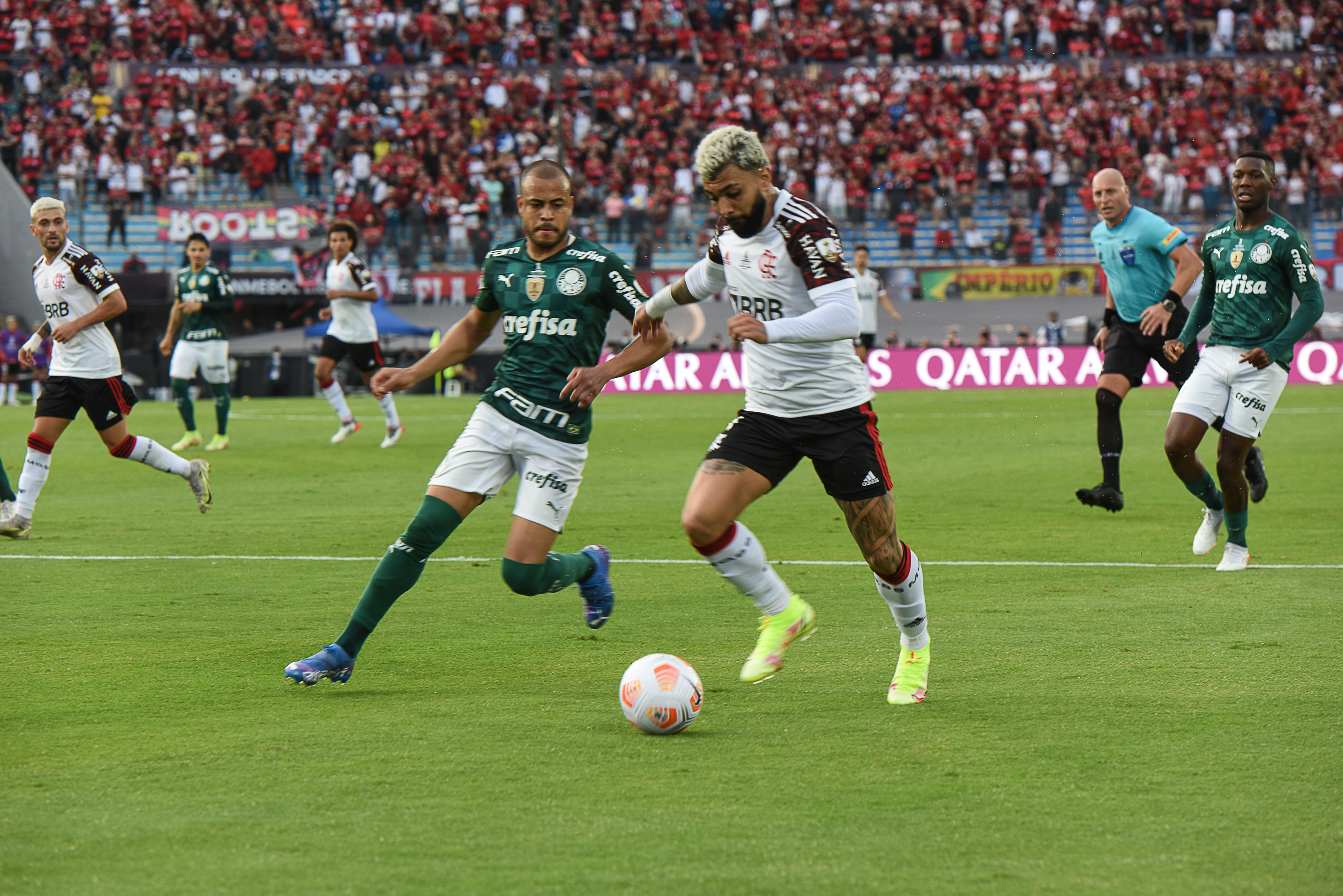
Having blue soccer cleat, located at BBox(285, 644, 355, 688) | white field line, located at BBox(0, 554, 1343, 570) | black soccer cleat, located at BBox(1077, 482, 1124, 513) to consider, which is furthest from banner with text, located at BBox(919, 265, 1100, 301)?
blue soccer cleat, located at BBox(285, 644, 355, 688)

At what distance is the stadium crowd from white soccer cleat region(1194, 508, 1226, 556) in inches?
982

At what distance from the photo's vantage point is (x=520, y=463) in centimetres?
587

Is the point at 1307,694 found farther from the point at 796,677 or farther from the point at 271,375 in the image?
the point at 271,375

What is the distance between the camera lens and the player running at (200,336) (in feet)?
54.2

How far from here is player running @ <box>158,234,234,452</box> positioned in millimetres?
16531

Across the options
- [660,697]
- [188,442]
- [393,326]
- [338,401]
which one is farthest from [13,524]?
[393,326]

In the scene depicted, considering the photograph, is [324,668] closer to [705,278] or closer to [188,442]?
[705,278]

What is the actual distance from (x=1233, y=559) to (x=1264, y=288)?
5.28 ft

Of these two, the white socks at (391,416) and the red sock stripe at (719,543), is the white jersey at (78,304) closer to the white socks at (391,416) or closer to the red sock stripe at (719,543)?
the white socks at (391,416)

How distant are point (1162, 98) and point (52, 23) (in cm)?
3183

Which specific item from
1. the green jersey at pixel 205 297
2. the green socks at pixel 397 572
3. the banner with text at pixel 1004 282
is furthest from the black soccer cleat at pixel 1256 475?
the banner with text at pixel 1004 282

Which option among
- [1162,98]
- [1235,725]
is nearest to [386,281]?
[1162,98]

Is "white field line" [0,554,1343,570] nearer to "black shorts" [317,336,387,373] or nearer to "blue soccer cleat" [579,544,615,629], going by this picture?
"blue soccer cleat" [579,544,615,629]

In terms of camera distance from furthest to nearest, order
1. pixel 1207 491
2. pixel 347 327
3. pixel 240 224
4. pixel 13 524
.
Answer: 1. pixel 240 224
2. pixel 347 327
3. pixel 13 524
4. pixel 1207 491
